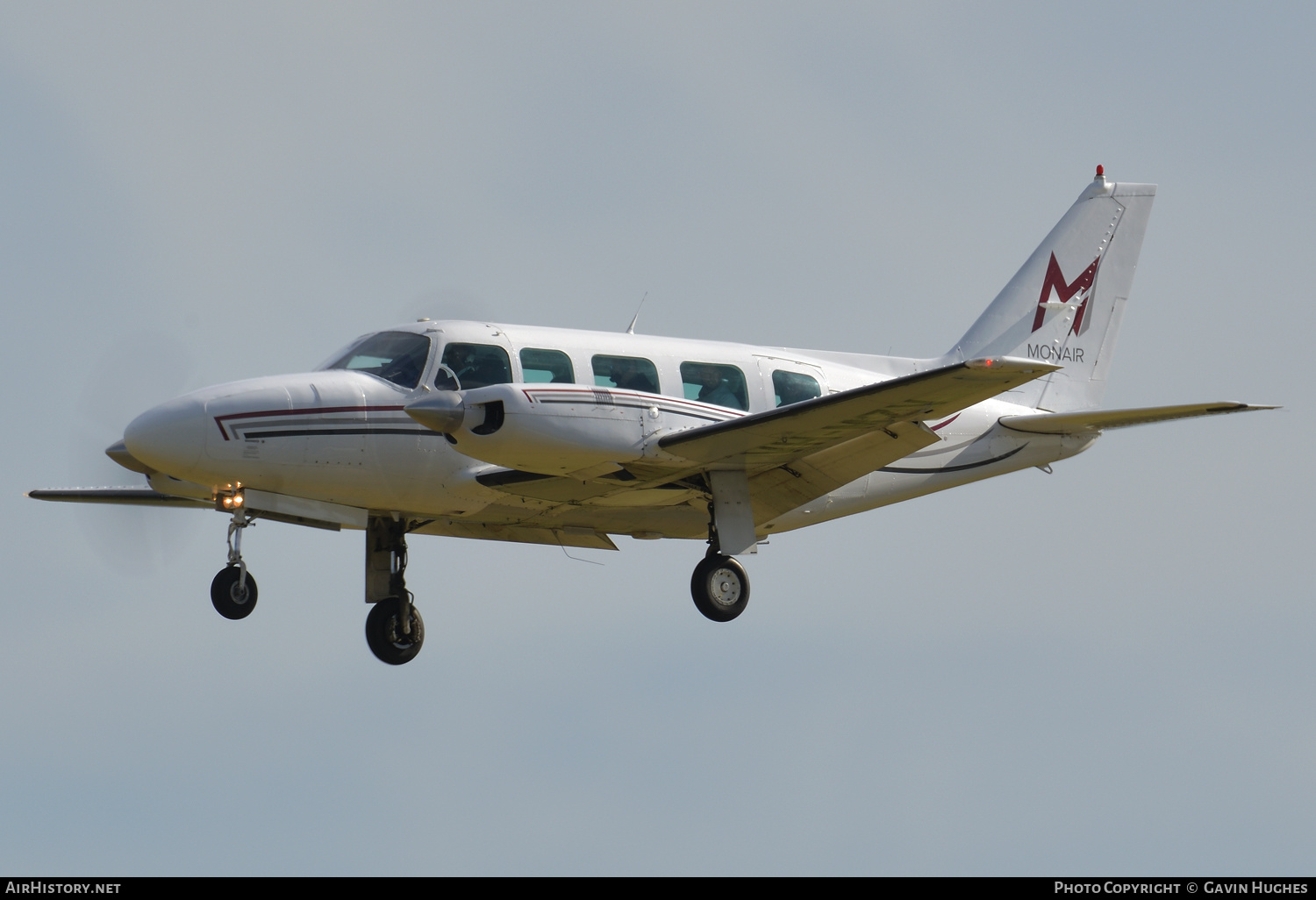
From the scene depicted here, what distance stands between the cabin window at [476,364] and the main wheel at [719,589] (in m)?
2.93

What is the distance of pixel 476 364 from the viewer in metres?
16.1

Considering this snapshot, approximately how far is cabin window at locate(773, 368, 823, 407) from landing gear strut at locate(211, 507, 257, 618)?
601 centimetres

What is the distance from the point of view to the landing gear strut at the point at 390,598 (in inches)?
706

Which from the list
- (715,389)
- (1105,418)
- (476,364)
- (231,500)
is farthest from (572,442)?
(1105,418)

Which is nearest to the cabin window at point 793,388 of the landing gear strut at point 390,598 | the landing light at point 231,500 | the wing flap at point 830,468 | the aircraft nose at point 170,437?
the wing flap at point 830,468

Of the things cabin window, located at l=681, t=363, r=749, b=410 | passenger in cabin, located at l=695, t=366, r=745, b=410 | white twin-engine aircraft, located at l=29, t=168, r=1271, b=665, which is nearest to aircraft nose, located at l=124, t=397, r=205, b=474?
white twin-engine aircraft, located at l=29, t=168, r=1271, b=665

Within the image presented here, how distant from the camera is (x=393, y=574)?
1814 cm

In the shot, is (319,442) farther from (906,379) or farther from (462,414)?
(906,379)

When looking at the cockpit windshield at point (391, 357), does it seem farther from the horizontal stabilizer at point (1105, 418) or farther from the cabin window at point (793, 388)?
the horizontal stabilizer at point (1105, 418)

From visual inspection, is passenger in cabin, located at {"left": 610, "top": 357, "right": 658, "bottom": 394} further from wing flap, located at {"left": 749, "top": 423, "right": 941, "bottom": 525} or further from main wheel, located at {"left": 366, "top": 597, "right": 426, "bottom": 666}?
main wheel, located at {"left": 366, "top": 597, "right": 426, "bottom": 666}

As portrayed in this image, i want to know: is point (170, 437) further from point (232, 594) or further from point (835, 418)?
point (835, 418)

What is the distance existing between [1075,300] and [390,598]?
975cm

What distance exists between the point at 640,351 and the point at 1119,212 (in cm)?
794

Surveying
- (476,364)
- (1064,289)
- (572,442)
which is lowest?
(572,442)
